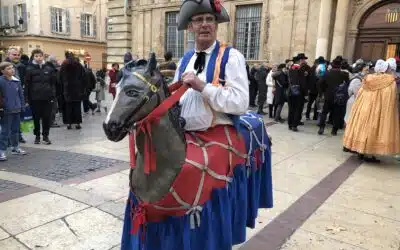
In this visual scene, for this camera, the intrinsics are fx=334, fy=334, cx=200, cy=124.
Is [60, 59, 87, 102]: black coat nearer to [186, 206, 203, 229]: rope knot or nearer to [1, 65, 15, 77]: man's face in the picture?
[1, 65, 15, 77]: man's face

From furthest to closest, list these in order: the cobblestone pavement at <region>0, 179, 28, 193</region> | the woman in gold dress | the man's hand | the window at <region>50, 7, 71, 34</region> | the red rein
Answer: the window at <region>50, 7, 71, 34</region>, the woman in gold dress, the cobblestone pavement at <region>0, 179, 28, 193</region>, the man's hand, the red rein

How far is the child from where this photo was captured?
19.6 ft

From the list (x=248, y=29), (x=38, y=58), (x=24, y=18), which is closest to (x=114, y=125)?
(x=38, y=58)

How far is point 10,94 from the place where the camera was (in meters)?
6.03

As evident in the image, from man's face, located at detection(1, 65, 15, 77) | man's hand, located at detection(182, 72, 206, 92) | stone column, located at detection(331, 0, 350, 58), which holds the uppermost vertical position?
stone column, located at detection(331, 0, 350, 58)

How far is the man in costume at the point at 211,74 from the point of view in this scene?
2.13 meters

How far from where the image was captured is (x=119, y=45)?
68.4ft

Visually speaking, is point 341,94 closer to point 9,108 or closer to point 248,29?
point 9,108

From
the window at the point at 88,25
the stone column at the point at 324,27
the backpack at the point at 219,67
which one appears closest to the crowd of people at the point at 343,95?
the stone column at the point at 324,27

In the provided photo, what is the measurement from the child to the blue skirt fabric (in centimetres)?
468

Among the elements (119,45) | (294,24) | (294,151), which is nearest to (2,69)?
(294,151)

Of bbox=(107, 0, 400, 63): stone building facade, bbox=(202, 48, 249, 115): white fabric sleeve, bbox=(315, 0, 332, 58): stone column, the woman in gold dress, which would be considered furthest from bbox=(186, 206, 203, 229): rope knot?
bbox=(315, 0, 332, 58): stone column

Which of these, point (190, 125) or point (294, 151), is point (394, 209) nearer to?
point (294, 151)

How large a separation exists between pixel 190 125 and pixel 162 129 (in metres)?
0.37
